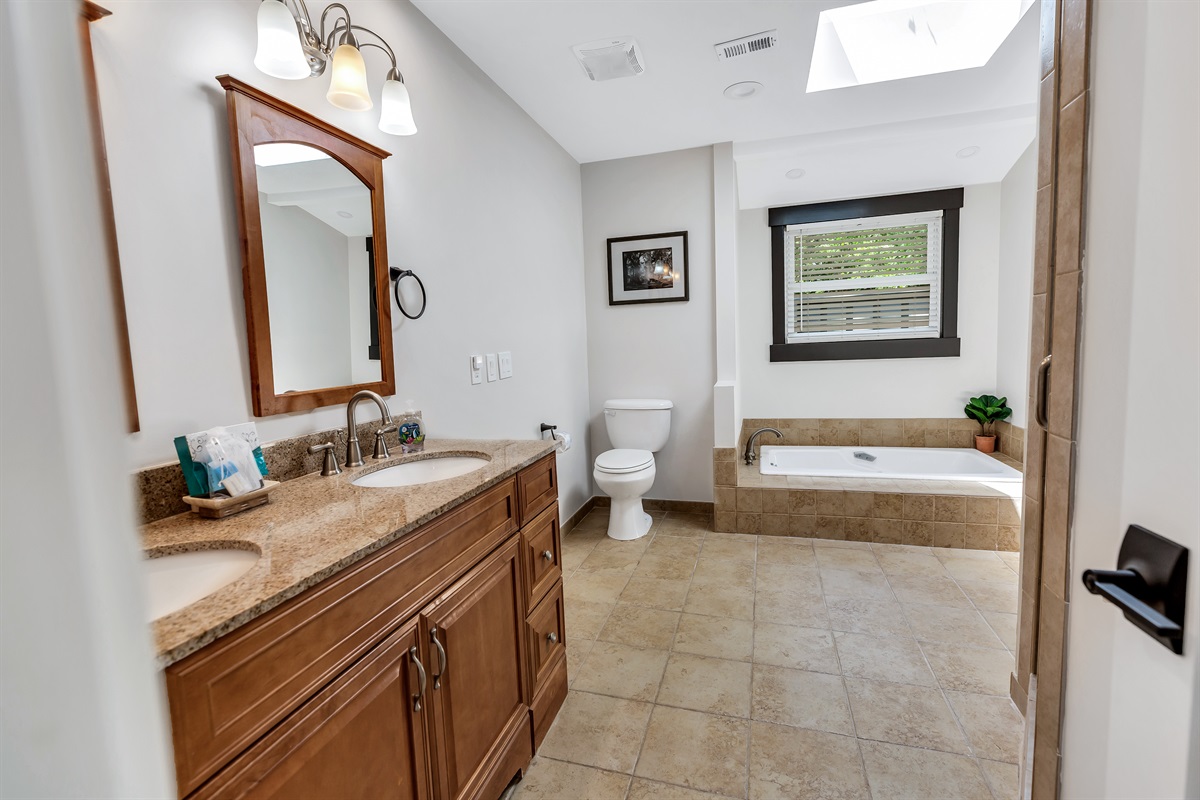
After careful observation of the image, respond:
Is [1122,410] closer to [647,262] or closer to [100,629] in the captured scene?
[100,629]

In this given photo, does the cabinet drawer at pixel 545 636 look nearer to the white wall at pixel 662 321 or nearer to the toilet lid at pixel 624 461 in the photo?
the toilet lid at pixel 624 461

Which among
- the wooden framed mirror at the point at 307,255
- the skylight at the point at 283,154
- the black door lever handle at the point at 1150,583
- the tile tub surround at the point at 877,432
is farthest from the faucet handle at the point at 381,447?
the tile tub surround at the point at 877,432

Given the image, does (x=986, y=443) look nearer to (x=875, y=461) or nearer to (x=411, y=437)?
(x=875, y=461)

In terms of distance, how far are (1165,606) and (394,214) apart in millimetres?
1922

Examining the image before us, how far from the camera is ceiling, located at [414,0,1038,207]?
1953 mm

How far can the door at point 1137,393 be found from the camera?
1.65 ft

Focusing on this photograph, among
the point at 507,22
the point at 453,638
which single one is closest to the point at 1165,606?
the point at 453,638

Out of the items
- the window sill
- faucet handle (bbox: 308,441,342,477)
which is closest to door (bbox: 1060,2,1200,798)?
faucet handle (bbox: 308,441,342,477)

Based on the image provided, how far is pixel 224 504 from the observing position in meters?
1.05

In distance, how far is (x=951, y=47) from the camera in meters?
2.39

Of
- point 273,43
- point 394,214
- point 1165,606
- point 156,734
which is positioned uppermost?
point 273,43

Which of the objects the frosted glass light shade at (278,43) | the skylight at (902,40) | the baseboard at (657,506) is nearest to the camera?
the frosted glass light shade at (278,43)

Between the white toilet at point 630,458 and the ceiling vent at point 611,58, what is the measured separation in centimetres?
178

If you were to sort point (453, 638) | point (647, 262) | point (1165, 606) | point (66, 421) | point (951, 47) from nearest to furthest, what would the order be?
1. point (66, 421)
2. point (1165, 606)
3. point (453, 638)
4. point (951, 47)
5. point (647, 262)
